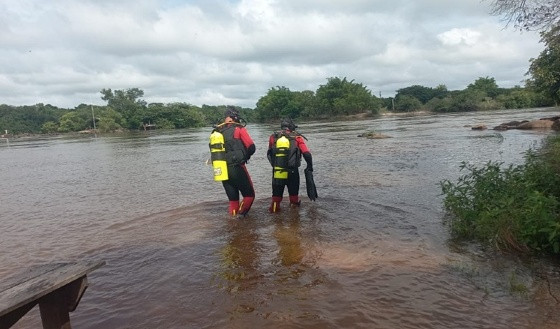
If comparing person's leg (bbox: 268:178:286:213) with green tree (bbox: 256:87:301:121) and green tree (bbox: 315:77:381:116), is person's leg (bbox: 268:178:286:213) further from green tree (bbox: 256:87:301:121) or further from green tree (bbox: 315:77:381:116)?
green tree (bbox: 256:87:301:121)

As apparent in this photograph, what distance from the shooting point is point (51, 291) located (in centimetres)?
321

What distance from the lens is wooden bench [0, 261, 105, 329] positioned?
A: 122 inches

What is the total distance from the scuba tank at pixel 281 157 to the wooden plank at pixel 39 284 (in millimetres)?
5504

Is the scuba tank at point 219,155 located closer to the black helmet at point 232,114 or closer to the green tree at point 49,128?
the black helmet at point 232,114

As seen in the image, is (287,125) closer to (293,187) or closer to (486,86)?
(293,187)

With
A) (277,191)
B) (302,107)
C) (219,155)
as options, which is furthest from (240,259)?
(302,107)

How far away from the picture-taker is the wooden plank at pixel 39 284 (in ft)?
9.46

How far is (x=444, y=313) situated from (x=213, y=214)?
5.97 m

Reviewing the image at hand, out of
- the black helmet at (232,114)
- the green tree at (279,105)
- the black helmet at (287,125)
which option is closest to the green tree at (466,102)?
the green tree at (279,105)

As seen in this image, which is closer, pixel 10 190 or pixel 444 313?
pixel 444 313

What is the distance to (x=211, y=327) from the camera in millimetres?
4242

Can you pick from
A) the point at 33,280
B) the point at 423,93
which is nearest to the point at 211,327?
the point at 33,280

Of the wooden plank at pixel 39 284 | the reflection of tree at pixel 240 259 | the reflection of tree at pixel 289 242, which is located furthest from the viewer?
the reflection of tree at pixel 289 242

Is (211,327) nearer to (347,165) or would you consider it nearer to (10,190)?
(347,165)
